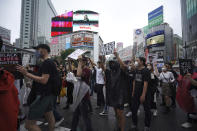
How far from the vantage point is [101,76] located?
18.2 feet

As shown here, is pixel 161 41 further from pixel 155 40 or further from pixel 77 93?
pixel 77 93

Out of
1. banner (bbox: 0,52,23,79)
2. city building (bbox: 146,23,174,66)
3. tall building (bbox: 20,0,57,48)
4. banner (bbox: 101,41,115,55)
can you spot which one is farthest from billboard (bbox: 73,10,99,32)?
banner (bbox: 0,52,23,79)

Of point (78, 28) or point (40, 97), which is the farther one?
point (78, 28)

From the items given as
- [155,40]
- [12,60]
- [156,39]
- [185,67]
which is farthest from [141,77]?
[155,40]

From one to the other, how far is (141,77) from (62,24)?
84.1m

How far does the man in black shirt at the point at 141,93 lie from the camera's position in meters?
3.14

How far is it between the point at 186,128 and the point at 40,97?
3487 mm

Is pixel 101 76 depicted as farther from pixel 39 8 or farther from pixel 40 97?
pixel 39 8

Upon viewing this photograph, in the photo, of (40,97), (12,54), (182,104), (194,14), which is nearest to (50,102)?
(40,97)

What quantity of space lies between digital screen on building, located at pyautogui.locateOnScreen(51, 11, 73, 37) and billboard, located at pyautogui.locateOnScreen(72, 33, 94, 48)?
24.1 ft

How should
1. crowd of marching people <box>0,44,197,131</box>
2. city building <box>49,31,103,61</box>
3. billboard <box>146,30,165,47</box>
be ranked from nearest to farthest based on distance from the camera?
crowd of marching people <box>0,44,197,131</box> → billboard <box>146,30,165,47</box> → city building <box>49,31,103,61</box>

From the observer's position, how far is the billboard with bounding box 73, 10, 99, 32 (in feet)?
242

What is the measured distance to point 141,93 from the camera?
3299 mm

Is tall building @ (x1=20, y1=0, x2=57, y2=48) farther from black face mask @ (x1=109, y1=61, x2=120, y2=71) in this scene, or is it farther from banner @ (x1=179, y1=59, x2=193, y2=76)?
banner @ (x1=179, y1=59, x2=193, y2=76)
